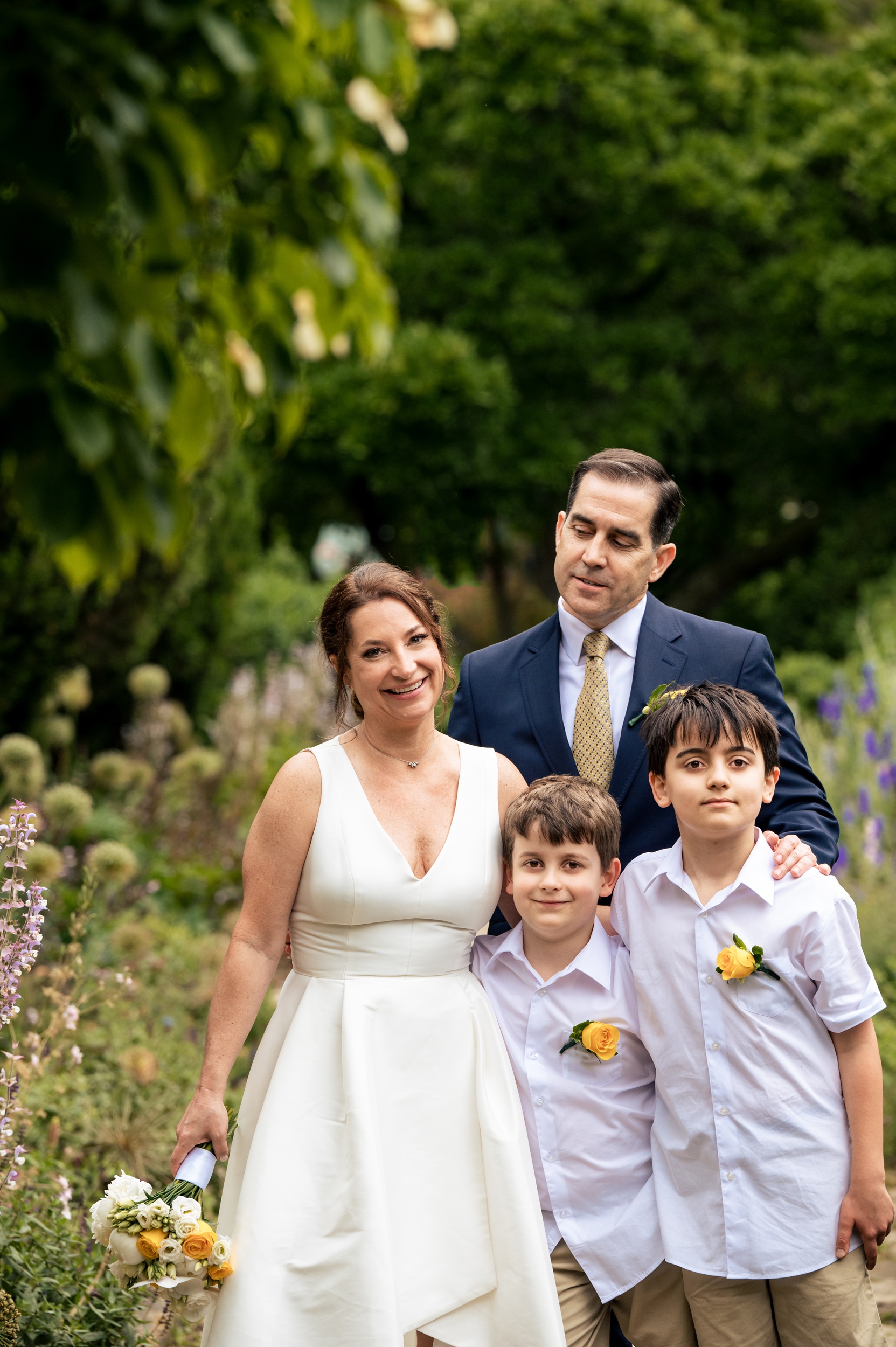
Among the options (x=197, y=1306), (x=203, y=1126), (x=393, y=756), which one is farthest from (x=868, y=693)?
(x=197, y=1306)

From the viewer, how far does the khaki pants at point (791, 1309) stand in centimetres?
242

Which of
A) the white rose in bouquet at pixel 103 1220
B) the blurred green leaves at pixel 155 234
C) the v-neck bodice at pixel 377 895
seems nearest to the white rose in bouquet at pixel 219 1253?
the white rose in bouquet at pixel 103 1220

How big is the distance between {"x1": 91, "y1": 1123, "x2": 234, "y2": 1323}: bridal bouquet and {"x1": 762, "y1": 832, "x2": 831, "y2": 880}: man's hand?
1.25 meters

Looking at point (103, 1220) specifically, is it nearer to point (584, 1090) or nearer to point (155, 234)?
point (584, 1090)

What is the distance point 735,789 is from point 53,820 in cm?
372

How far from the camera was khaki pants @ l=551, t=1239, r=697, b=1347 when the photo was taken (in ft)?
8.34

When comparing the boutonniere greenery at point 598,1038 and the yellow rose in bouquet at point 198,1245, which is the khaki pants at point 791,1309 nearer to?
the boutonniere greenery at point 598,1038

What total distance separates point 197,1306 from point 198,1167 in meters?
0.24

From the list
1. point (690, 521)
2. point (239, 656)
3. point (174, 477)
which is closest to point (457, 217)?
point (690, 521)

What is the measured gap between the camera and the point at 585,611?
300 cm

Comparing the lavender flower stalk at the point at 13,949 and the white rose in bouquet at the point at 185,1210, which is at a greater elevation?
the lavender flower stalk at the point at 13,949

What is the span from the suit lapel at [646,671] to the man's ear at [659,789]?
0.91 ft

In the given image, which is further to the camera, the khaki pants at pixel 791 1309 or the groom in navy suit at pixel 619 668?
the groom in navy suit at pixel 619 668

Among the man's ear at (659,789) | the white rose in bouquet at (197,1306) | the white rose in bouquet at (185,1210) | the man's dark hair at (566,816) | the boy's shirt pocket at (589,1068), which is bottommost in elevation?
→ the white rose in bouquet at (197,1306)
